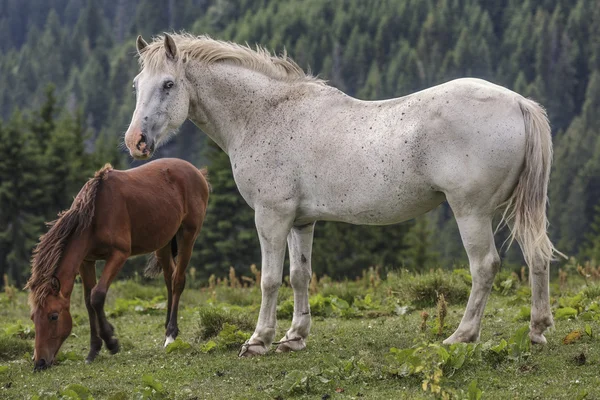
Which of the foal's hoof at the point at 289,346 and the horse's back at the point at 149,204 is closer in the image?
the foal's hoof at the point at 289,346

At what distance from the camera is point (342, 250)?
60.9m

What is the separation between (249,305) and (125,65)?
190813 mm

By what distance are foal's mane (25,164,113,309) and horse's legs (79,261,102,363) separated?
2.14 ft

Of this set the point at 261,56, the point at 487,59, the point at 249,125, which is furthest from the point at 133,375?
the point at 487,59

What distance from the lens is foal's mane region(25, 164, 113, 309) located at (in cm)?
898

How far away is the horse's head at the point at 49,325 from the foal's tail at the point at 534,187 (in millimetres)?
4416

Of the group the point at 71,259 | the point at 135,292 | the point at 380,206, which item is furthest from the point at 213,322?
the point at 135,292

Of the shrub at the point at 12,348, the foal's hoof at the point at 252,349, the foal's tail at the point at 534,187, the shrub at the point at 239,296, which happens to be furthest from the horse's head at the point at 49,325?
the shrub at the point at 239,296

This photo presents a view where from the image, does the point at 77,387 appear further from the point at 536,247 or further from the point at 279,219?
the point at 536,247

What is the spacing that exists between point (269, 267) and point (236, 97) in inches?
71.2

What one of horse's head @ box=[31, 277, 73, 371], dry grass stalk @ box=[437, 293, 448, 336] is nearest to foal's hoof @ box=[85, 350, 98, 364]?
horse's head @ box=[31, 277, 73, 371]

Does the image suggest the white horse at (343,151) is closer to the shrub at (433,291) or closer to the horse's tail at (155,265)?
the horse's tail at (155,265)

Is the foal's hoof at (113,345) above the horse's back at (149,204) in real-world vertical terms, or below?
below

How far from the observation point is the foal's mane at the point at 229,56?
9.34m
